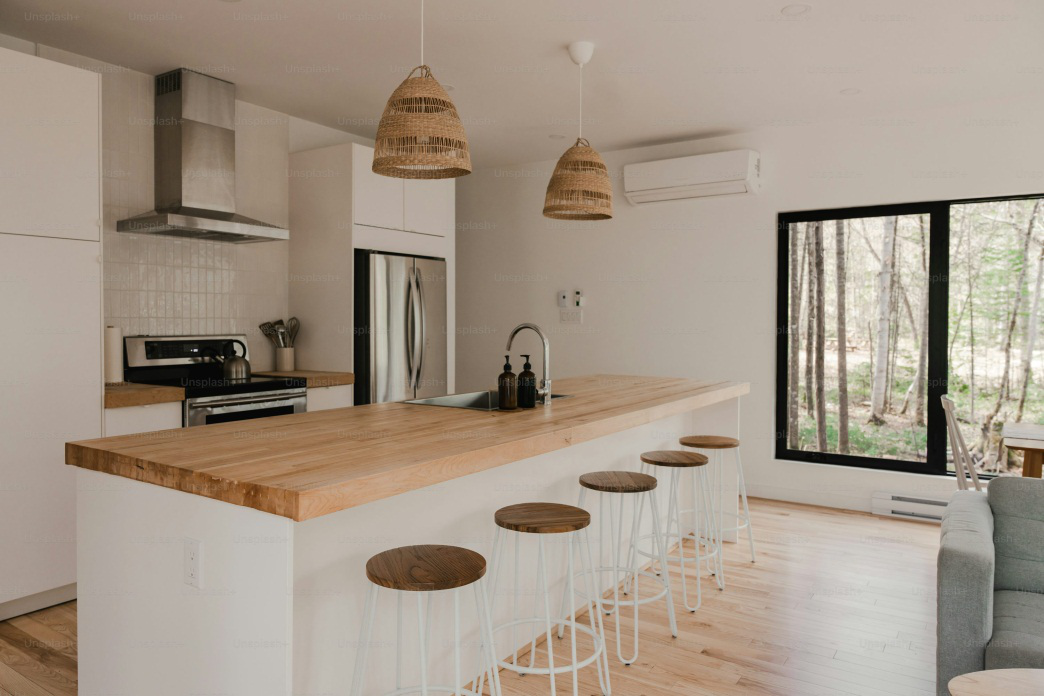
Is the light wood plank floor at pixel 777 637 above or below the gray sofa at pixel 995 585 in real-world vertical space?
below

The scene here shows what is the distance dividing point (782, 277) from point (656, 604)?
113 inches

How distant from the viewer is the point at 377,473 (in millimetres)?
1638

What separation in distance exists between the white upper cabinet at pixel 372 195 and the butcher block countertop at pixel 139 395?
5.49ft

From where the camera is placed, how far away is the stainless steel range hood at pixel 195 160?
391cm

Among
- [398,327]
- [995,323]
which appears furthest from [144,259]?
[995,323]

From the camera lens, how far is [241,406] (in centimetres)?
376

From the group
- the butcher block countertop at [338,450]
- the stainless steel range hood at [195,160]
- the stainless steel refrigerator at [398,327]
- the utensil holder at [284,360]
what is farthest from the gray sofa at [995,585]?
the utensil holder at [284,360]

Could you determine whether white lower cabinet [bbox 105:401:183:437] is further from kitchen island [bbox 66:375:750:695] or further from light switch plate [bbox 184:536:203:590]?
light switch plate [bbox 184:536:203:590]

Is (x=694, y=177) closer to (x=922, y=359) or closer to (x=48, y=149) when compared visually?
(x=922, y=359)

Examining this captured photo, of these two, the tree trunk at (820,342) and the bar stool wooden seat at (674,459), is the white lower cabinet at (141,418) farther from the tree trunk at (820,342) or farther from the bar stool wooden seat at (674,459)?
the tree trunk at (820,342)

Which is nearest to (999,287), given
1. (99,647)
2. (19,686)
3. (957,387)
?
(957,387)

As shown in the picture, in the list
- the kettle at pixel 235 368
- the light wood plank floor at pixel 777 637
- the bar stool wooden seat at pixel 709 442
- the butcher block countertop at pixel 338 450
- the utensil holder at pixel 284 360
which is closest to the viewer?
the butcher block countertop at pixel 338 450

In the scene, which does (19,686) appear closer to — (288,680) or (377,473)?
(288,680)

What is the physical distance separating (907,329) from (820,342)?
57 cm
